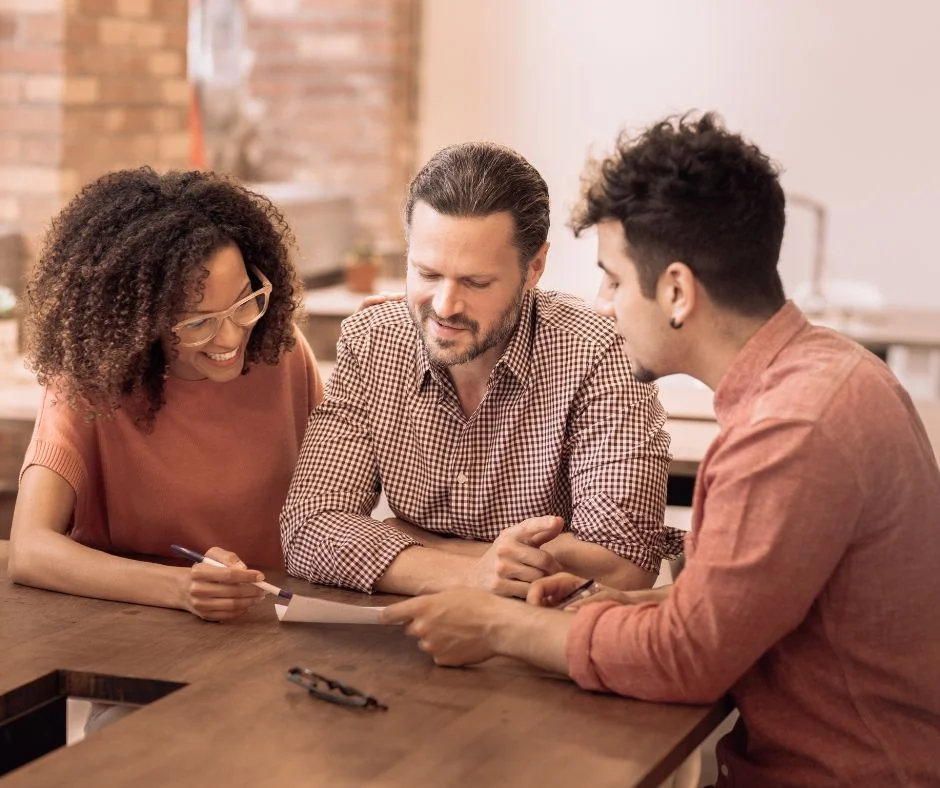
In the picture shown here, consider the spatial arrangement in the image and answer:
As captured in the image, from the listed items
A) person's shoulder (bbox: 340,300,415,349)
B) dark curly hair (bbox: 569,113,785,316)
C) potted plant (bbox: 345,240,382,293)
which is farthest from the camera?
potted plant (bbox: 345,240,382,293)

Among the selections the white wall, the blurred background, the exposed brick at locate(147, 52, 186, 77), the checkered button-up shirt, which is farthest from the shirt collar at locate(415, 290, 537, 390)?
the white wall

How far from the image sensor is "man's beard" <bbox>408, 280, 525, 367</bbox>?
231 centimetres

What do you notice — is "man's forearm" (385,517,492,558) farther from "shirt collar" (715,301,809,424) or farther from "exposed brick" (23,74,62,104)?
"exposed brick" (23,74,62,104)

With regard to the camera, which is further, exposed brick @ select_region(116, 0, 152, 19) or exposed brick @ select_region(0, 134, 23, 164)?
exposed brick @ select_region(116, 0, 152, 19)

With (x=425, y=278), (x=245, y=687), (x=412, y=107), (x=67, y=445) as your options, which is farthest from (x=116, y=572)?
(x=412, y=107)

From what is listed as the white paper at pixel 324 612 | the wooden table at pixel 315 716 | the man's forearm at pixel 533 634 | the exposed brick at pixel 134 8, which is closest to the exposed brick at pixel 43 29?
the exposed brick at pixel 134 8

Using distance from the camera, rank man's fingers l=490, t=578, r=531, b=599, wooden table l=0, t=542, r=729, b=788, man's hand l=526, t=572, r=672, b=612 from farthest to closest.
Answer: man's fingers l=490, t=578, r=531, b=599 < man's hand l=526, t=572, r=672, b=612 < wooden table l=0, t=542, r=729, b=788

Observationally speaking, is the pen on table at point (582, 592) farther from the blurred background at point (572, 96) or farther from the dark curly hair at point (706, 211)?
the blurred background at point (572, 96)

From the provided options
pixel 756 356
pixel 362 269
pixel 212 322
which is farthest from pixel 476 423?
pixel 362 269

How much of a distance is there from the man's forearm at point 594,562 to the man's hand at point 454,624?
390 mm

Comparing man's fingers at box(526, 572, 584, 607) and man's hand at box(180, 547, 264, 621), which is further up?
man's fingers at box(526, 572, 584, 607)

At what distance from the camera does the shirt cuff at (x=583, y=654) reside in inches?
70.3

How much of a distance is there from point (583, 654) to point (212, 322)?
874mm

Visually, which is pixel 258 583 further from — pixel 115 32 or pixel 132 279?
pixel 115 32
